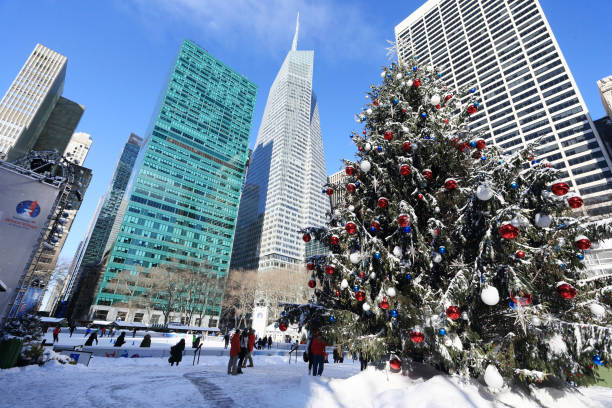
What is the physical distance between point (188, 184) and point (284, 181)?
198ft

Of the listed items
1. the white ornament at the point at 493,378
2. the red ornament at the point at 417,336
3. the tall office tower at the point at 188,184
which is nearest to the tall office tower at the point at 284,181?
the tall office tower at the point at 188,184

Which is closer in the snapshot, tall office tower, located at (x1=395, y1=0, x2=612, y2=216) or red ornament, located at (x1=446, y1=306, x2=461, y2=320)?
red ornament, located at (x1=446, y1=306, x2=461, y2=320)

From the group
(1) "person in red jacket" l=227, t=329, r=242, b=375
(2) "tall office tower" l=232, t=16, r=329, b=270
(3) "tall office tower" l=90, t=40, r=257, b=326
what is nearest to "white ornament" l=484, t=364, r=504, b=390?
(1) "person in red jacket" l=227, t=329, r=242, b=375

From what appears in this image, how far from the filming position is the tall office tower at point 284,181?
128 meters

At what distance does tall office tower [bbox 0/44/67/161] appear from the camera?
94.7m

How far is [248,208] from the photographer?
15712cm

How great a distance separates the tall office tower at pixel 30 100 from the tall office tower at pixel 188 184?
45722mm

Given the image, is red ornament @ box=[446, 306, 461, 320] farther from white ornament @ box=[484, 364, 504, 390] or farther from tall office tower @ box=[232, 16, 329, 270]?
tall office tower @ box=[232, 16, 329, 270]

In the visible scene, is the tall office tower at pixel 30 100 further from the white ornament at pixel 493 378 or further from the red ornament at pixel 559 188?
the red ornament at pixel 559 188

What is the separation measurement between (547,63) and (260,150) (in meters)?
140

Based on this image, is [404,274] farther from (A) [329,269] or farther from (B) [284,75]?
(B) [284,75]

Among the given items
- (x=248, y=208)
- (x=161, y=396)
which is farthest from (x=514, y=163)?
(x=248, y=208)

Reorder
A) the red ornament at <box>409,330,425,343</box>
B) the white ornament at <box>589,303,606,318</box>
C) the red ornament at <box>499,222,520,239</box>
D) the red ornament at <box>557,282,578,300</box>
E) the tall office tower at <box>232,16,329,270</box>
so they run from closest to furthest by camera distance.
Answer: the red ornament at <box>557,282,578,300</box>
the red ornament at <box>499,222,520,239</box>
the white ornament at <box>589,303,606,318</box>
the red ornament at <box>409,330,425,343</box>
the tall office tower at <box>232,16,329,270</box>

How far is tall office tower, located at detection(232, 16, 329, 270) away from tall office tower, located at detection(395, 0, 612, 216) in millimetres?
77246
